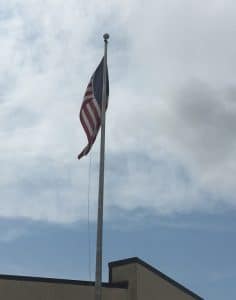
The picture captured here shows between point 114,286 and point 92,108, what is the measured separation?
23.4ft

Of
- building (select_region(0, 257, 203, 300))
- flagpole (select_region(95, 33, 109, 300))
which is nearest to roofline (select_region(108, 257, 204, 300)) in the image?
building (select_region(0, 257, 203, 300))

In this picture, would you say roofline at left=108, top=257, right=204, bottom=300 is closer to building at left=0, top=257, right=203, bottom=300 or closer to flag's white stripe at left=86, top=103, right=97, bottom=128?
building at left=0, top=257, right=203, bottom=300

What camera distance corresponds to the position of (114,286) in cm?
2191

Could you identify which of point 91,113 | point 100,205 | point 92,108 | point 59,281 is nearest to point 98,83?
point 92,108

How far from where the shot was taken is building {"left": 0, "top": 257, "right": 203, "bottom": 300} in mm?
20703

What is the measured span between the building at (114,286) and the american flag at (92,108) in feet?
19.4

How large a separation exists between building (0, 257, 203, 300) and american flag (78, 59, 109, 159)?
5921mm

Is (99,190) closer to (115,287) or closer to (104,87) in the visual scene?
(104,87)

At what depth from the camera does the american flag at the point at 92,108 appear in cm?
A: 1800

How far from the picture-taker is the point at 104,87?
61.4ft

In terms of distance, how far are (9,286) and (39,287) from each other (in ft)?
3.53

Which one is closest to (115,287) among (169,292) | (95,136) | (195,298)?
(169,292)

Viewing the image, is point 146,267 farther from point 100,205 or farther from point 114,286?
point 100,205

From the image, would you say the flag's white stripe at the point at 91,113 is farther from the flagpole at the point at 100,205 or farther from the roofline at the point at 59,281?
the roofline at the point at 59,281
